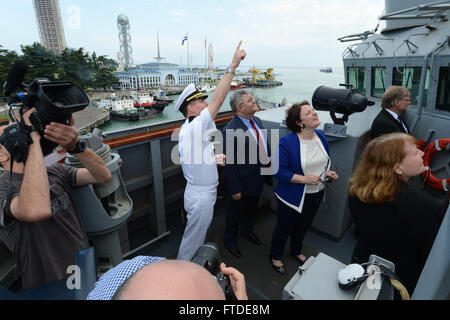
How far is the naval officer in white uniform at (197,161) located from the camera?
6.22 feet

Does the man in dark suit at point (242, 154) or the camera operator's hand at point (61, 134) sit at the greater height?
the camera operator's hand at point (61, 134)

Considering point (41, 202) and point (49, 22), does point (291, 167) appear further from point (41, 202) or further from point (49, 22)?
point (49, 22)

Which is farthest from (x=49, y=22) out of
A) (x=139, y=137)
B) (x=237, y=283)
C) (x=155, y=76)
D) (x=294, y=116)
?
(x=155, y=76)

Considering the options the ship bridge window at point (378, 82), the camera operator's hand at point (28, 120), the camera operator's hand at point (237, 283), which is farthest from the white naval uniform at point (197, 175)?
the ship bridge window at point (378, 82)

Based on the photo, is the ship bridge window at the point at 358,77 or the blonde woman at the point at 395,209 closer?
the blonde woman at the point at 395,209

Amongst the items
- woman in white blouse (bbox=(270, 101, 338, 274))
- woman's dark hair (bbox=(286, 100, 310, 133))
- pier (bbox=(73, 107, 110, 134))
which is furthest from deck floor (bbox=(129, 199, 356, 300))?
pier (bbox=(73, 107, 110, 134))

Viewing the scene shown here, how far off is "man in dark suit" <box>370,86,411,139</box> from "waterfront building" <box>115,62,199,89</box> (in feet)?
127

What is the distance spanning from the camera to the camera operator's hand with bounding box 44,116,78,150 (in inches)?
46.3

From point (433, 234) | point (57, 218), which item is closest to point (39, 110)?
point (57, 218)

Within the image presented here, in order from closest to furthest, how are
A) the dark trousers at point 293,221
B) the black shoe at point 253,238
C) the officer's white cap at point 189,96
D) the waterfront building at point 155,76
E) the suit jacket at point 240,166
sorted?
the officer's white cap at point 189,96
the dark trousers at point 293,221
the suit jacket at point 240,166
the black shoe at point 253,238
the waterfront building at point 155,76

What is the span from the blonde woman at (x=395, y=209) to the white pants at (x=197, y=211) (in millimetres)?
1137

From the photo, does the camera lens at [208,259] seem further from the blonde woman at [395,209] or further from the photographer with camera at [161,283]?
the blonde woman at [395,209]

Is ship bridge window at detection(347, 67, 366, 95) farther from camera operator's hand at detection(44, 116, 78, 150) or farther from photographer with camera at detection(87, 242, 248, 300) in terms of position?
photographer with camera at detection(87, 242, 248, 300)

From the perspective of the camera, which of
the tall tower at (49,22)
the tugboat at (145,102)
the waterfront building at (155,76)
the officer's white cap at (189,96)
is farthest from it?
the waterfront building at (155,76)
